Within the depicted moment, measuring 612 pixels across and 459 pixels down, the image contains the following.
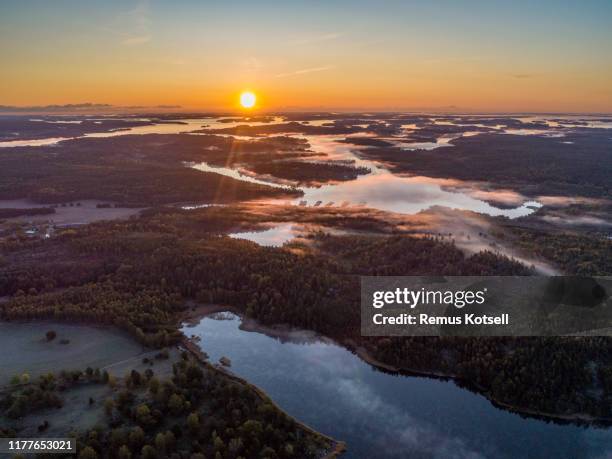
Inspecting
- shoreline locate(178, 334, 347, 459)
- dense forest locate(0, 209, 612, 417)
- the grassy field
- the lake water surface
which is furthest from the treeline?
the grassy field

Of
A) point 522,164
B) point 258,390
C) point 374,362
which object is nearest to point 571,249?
point 374,362

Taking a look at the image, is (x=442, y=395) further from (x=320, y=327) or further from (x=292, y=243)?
(x=292, y=243)

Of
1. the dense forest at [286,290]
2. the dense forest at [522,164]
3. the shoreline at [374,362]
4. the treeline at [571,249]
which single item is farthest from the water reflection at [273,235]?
the dense forest at [522,164]

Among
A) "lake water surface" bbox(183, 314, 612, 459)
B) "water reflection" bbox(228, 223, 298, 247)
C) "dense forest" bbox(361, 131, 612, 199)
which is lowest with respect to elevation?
"lake water surface" bbox(183, 314, 612, 459)

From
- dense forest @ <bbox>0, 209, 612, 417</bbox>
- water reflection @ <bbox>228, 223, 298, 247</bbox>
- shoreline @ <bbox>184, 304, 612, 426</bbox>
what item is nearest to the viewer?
shoreline @ <bbox>184, 304, 612, 426</bbox>

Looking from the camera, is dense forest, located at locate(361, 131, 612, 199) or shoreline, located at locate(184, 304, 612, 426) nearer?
shoreline, located at locate(184, 304, 612, 426)

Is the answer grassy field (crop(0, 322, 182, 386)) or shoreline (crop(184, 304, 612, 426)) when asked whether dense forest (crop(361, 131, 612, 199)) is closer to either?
shoreline (crop(184, 304, 612, 426))

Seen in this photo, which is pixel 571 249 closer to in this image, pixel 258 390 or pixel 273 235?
pixel 273 235

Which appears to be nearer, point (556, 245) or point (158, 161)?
point (556, 245)

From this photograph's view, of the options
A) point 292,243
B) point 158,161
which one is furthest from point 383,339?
point 158,161
